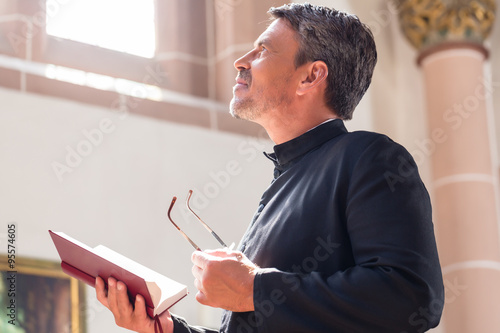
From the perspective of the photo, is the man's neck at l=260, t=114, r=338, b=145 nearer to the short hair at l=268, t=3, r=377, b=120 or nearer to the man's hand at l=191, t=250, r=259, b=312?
the short hair at l=268, t=3, r=377, b=120

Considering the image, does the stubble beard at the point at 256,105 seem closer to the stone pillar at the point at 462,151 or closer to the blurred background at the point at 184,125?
the blurred background at the point at 184,125

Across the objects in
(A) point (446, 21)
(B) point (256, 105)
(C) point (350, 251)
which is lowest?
(C) point (350, 251)

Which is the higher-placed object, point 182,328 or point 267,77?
point 267,77

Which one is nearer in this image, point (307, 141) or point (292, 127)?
point (307, 141)

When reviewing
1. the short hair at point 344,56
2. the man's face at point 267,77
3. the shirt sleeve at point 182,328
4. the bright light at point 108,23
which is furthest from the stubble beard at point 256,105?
the bright light at point 108,23

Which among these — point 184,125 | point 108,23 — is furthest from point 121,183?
point 108,23

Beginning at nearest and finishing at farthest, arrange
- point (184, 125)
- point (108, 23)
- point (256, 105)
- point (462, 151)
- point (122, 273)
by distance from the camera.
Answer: point (122, 273), point (256, 105), point (184, 125), point (108, 23), point (462, 151)

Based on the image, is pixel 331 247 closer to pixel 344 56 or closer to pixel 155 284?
pixel 155 284

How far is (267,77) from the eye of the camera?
10.5 ft

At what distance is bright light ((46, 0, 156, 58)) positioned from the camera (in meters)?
6.82

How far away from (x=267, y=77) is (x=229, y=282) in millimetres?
1050

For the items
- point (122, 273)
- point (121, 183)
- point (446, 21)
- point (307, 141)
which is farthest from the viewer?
point (446, 21)

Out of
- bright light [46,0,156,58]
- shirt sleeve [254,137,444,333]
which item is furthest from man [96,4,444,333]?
bright light [46,0,156,58]

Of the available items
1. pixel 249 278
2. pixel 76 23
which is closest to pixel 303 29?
pixel 249 278
